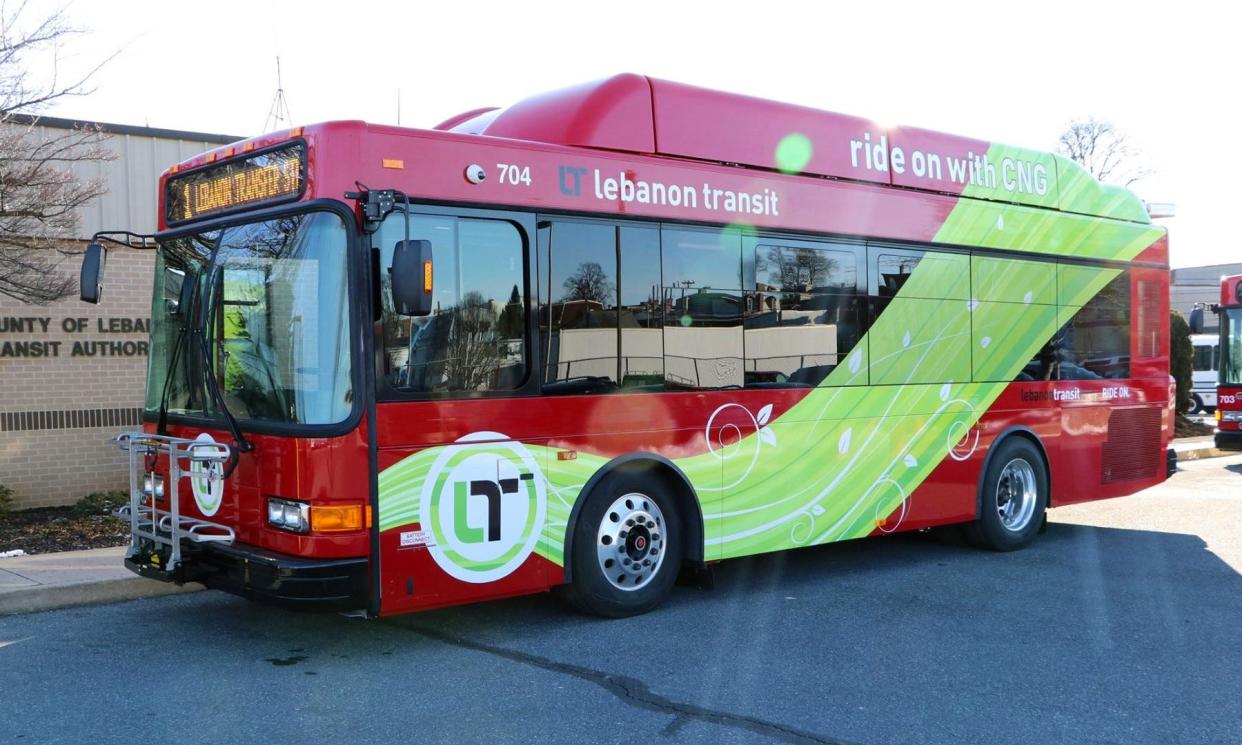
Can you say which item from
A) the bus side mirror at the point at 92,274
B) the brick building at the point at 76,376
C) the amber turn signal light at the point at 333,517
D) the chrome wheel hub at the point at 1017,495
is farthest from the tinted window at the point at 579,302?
the brick building at the point at 76,376

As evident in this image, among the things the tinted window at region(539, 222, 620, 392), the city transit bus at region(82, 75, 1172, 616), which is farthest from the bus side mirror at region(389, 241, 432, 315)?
the tinted window at region(539, 222, 620, 392)

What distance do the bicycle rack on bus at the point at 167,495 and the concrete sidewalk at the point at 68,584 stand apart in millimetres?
1106

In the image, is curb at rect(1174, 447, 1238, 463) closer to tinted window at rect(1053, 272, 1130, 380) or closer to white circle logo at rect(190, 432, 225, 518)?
tinted window at rect(1053, 272, 1130, 380)

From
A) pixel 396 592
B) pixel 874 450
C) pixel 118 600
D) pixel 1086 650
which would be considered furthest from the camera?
pixel 874 450

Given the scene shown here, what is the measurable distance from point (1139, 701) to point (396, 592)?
3.90 metres

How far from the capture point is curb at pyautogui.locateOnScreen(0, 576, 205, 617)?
741 centimetres

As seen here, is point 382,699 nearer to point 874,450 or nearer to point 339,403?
point 339,403

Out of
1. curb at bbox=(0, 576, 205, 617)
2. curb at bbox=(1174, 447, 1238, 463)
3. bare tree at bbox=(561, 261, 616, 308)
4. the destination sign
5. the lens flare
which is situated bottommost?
curb at bbox=(1174, 447, 1238, 463)

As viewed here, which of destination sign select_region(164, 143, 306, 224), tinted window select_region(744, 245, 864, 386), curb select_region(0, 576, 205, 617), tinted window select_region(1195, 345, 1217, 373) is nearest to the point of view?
destination sign select_region(164, 143, 306, 224)

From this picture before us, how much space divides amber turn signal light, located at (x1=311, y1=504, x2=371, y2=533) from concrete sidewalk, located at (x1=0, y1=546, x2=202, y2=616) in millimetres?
2799

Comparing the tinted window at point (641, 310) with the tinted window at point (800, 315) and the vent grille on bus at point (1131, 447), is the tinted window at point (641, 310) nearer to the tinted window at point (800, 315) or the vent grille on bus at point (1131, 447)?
the tinted window at point (800, 315)

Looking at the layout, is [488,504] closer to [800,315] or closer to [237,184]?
A: [237,184]

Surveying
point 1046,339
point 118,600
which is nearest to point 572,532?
point 118,600

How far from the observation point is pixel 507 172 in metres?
6.52
